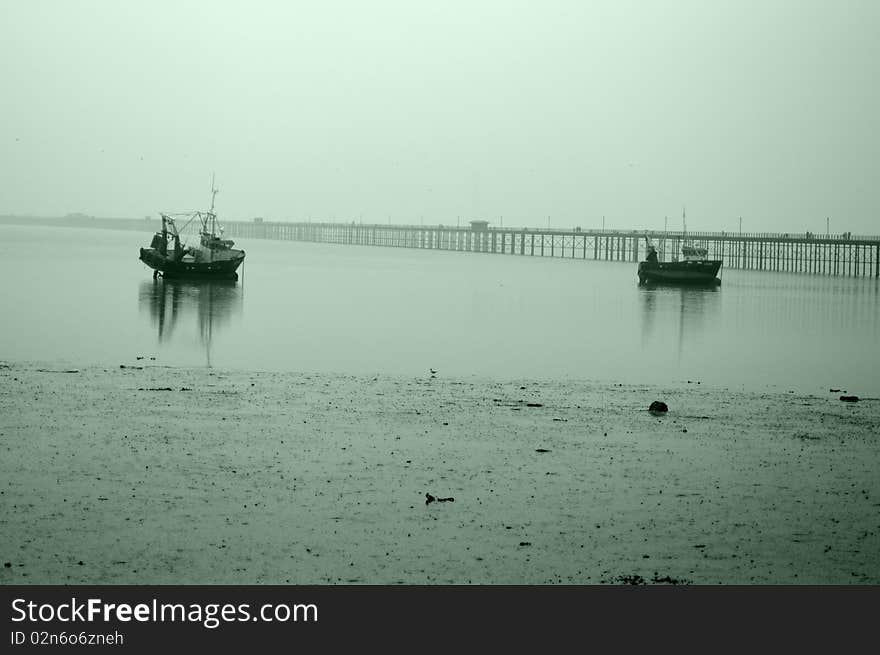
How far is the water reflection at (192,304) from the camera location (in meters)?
35.7

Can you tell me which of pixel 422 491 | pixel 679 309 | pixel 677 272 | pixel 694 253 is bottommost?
pixel 422 491

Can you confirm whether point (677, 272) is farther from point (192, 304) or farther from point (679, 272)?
point (192, 304)

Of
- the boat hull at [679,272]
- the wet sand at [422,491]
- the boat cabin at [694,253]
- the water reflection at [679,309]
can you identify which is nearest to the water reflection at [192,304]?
the wet sand at [422,491]

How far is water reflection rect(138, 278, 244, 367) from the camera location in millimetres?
35656

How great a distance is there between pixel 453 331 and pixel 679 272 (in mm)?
52141

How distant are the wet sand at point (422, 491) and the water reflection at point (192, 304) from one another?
10115mm

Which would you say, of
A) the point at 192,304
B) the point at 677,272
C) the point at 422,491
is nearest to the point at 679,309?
the point at 192,304

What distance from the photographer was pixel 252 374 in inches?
918

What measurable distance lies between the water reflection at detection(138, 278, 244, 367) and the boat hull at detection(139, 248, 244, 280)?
88 centimetres

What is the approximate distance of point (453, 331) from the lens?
1507 inches

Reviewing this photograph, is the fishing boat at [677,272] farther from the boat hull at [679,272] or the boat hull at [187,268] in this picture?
the boat hull at [187,268]

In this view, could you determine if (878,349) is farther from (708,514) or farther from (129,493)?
(129,493)
